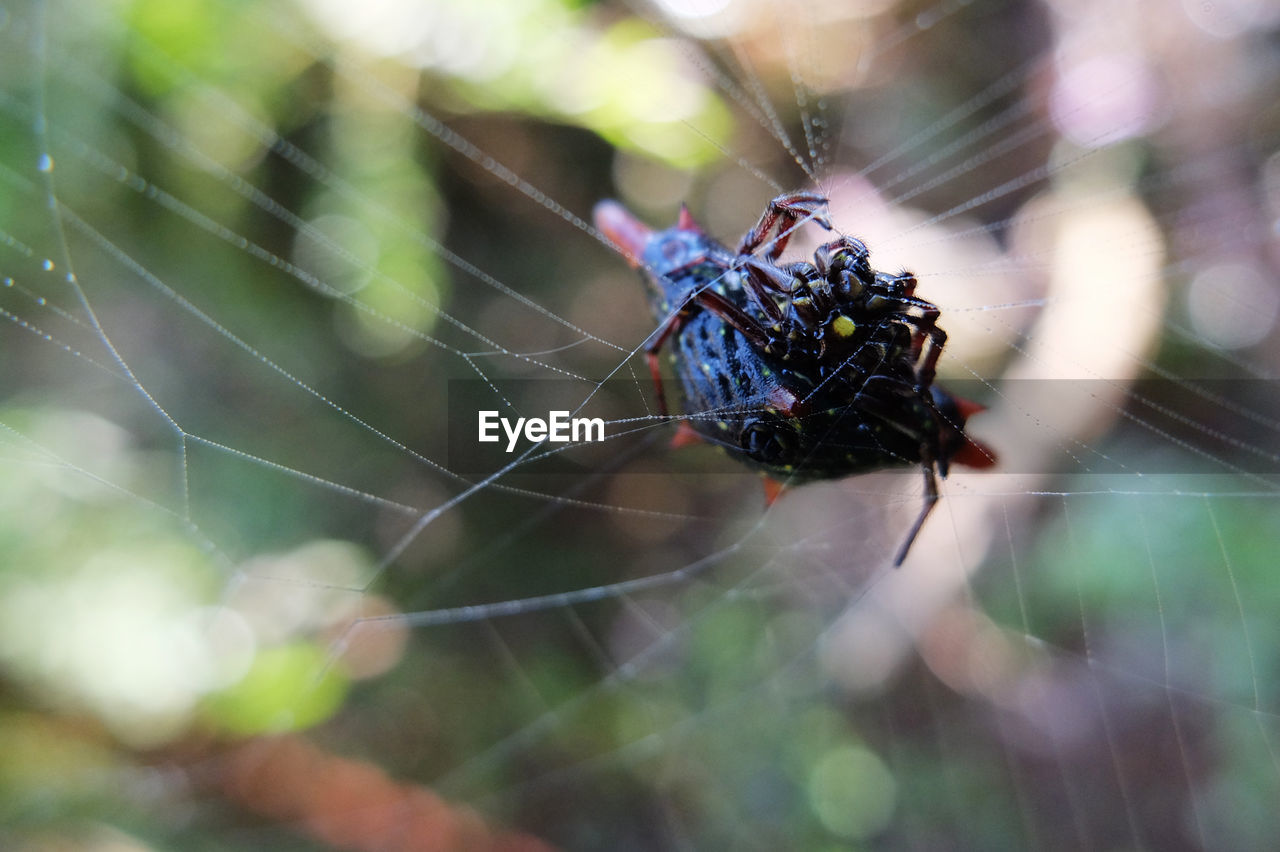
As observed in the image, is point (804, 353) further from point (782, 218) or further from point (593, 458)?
point (593, 458)

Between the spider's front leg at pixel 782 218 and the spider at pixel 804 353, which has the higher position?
the spider's front leg at pixel 782 218

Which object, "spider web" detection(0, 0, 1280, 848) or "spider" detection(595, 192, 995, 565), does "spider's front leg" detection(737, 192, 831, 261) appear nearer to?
"spider" detection(595, 192, 995, 565)

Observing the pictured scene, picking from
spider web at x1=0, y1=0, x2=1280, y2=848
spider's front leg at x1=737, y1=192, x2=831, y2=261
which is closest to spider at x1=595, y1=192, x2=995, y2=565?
spider's front leg at x1=737, y1=192, x2=831, y2=261

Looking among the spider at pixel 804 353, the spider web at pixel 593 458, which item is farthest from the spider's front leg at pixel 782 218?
the spider web at pixel 593 458

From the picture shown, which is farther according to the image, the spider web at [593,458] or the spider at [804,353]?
the spider web at [593,458]

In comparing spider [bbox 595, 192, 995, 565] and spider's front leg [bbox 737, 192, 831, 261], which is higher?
spider's front leg [bbox 737, 192, 831, 261]

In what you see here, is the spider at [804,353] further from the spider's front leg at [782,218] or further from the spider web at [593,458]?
the spider web at [593,458]

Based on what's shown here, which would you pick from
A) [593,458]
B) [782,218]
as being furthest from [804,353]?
[593,458]
